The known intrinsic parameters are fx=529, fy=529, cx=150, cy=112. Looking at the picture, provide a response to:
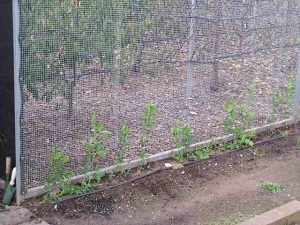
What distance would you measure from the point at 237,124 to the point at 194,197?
5.71 feet

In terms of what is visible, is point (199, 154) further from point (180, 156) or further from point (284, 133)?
point (284, 133)

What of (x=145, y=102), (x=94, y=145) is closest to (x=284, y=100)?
(x=145, y=102)

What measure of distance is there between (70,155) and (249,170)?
1949 millimetres

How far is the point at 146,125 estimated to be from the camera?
5.15 m

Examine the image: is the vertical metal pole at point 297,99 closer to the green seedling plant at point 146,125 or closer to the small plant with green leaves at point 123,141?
the green seedling plant at point 146,125

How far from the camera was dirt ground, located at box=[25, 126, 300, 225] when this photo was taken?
442 centimetres

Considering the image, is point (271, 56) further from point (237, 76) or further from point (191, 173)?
point (191, 173)

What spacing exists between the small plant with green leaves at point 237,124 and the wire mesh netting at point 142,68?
0.50 ft

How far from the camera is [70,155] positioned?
4789 millimetres

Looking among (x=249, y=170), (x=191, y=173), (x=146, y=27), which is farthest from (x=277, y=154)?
(x=146, y=27)

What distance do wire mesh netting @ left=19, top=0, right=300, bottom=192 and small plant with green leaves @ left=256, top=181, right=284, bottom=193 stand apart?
1.04 metres

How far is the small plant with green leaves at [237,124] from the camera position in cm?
598

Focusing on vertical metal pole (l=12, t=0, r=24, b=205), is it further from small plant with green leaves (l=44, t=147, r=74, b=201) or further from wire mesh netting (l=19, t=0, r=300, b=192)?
small plant with green leaves (l=44, t=147, r=74, b=201)

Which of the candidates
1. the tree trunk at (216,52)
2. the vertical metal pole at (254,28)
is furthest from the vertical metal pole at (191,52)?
the vertical metal pole at (254,28)
